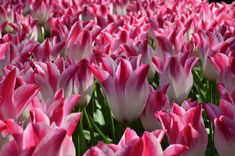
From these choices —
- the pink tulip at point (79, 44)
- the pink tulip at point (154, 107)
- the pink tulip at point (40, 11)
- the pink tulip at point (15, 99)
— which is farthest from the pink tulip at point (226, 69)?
the pink tulip at point (40, 11)

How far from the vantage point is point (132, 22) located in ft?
8.81

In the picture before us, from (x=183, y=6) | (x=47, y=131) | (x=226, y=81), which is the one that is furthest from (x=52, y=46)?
(x=183, y=6)

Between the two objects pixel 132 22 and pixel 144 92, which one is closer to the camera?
pixel 144 92

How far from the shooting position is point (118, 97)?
4.75 feet

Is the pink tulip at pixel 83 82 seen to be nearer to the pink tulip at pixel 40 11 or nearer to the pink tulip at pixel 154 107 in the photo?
the pink tulip at pixel 154 107

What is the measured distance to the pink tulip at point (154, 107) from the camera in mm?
1351

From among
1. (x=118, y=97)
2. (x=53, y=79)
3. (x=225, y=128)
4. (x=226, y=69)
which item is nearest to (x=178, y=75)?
(x=226, y=69)

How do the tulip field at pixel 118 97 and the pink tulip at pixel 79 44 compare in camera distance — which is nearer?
the tulip field at pixel 118 97

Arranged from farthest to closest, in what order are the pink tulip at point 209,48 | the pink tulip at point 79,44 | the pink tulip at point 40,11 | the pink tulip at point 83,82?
the pink tulip at point 40,11 → the pink tulip at point 79,44 → the pink tulip at point 209,48 → the pink tulip at point 83,82

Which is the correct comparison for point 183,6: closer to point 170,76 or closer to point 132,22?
point 132,22

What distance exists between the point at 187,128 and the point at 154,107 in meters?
0.27

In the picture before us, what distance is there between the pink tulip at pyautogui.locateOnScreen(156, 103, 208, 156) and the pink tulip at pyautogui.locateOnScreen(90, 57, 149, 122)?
25 cm

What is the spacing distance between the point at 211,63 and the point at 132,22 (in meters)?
0.93

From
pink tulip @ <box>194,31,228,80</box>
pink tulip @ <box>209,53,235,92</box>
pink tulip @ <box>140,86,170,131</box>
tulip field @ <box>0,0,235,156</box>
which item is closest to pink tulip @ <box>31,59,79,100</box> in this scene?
tulip field @ <box>0,0,235,156</box>
